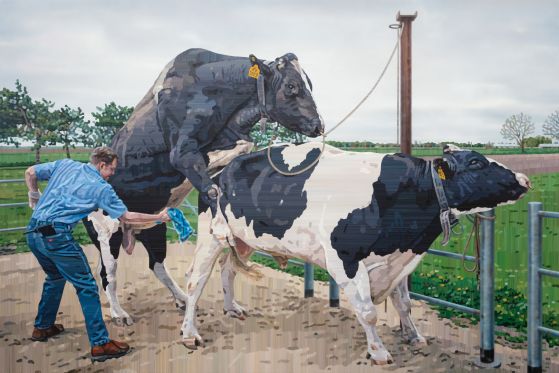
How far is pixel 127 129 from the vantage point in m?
4.54

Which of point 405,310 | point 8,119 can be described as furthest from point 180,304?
point 8,119

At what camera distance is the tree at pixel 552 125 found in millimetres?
4078

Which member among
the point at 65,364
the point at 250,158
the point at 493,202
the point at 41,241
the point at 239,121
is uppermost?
the point at 239,121

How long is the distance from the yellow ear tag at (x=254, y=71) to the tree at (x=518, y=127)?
5.82 ft

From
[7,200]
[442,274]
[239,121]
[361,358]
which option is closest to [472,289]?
[442,274]

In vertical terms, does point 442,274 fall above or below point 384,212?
below

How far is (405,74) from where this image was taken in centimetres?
369

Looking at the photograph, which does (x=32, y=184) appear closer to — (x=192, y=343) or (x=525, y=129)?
(x=192, y=343)

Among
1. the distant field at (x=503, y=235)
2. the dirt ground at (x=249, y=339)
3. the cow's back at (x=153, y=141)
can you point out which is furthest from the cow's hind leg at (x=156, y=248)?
the distant field at (x=503, y=235)

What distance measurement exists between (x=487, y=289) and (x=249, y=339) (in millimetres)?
1624

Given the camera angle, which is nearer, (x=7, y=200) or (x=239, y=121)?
(x=239, y=121)

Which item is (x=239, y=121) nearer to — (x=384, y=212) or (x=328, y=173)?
(x=328, y=173)

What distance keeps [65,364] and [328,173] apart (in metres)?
2.04

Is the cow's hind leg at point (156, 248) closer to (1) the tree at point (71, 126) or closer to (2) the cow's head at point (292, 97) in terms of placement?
(1) the tree at point (71, 126)
